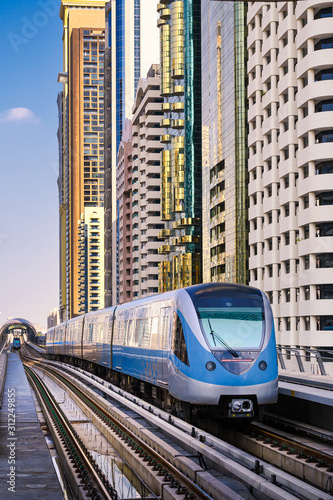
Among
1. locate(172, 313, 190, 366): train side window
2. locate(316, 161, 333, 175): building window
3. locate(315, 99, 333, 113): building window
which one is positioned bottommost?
locate(172, 313, 190, 366): train side window

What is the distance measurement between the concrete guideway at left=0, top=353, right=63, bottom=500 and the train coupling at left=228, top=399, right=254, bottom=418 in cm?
429

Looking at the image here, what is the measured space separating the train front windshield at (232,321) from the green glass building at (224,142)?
63409 mm

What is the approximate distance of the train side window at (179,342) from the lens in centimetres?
1973

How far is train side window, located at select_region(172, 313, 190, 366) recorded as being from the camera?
64.7ft

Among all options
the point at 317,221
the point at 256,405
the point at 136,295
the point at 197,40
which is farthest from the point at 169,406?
the point at 136,295

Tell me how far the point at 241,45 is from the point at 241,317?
230ft

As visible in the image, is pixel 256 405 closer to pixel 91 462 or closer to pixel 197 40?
pixel 91 462

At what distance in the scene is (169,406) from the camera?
23391mm

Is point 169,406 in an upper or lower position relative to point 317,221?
lower

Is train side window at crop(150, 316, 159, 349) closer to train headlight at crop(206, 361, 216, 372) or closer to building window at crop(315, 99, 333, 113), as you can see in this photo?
train headlight at crop(206, 361, 216, 372)

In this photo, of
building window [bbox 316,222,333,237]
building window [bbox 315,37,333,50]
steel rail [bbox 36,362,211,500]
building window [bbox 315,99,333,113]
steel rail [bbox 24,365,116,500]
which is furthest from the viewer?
building window [bbox 315,37,333,50]

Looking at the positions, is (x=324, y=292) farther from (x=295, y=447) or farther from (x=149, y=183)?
(x=149, y=183)

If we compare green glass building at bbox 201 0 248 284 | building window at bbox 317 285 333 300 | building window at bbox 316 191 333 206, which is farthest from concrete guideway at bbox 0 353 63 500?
green glass building at bbox 201 0 248 284

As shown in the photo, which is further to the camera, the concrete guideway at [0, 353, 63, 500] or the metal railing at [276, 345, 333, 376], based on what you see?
the metal railing at [276, 345, 333, 376]
